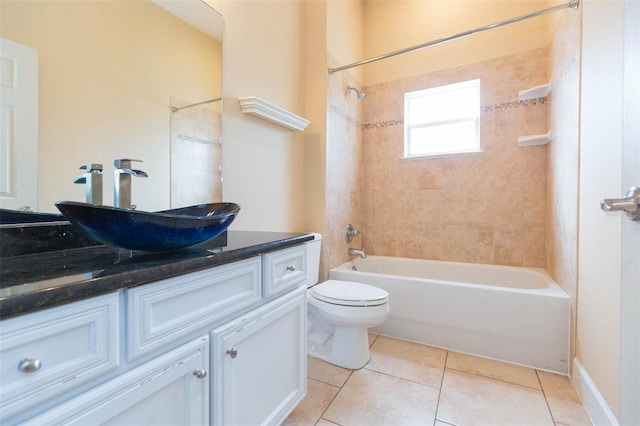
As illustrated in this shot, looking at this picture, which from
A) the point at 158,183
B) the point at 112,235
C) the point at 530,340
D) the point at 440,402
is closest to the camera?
the point at 112,235

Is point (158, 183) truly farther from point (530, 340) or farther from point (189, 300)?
point (530, 340)

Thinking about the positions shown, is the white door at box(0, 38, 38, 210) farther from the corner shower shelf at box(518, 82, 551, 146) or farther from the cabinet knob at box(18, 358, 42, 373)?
the corner shower shelf at box(518, 82, 551, 146)

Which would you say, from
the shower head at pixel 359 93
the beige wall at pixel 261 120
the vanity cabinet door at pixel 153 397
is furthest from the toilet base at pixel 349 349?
the shower head at pixel 359 93

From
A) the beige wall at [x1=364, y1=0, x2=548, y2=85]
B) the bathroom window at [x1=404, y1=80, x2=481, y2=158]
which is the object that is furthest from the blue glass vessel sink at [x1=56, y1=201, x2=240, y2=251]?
the beige wall at [x1=364, y1=0, x2=548, y2=85]

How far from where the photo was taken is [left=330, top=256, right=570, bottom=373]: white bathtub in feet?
5.62

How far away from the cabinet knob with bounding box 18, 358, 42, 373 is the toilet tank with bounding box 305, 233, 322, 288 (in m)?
1.67

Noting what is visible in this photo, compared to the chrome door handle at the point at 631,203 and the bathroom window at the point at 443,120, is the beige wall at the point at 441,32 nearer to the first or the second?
the bathroom window at the point at 443,120

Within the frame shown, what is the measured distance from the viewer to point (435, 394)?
1512 millimetres

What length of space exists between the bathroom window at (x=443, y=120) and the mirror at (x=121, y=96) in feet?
6.31

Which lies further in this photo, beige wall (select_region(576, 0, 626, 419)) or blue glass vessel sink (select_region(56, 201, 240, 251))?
beige wall (select_region(576, 0, 626, 419))

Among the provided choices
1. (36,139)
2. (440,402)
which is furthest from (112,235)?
(440,402)

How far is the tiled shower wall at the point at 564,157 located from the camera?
164 cm

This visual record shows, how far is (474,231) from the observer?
8.34ft

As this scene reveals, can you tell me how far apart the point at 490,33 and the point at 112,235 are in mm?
3099
